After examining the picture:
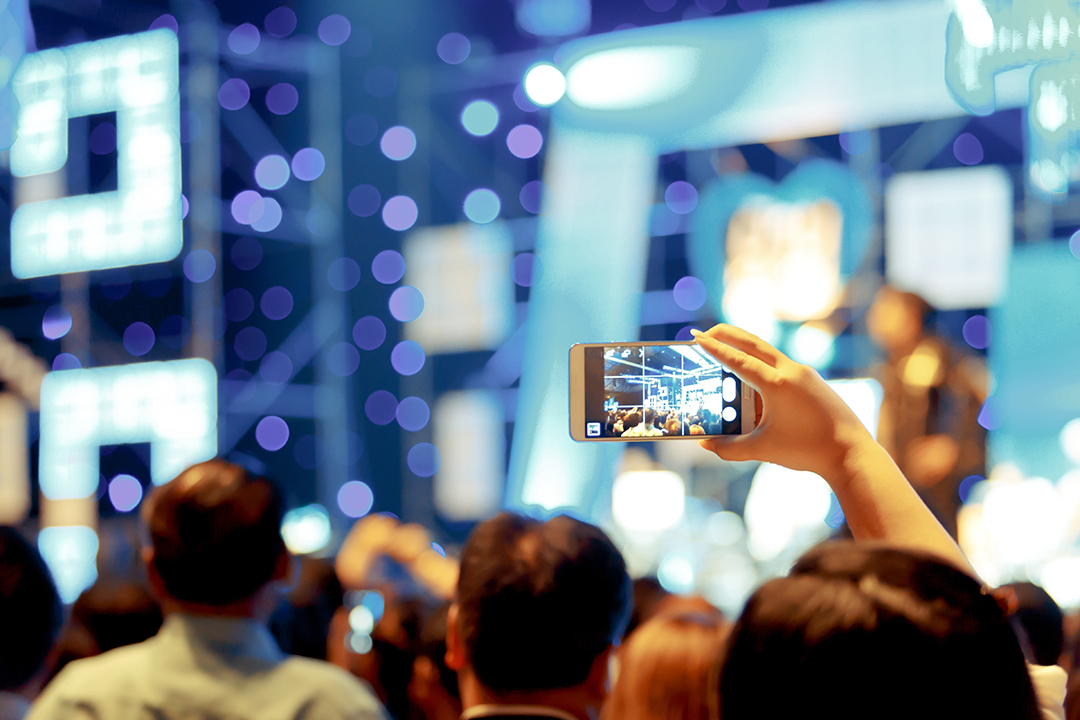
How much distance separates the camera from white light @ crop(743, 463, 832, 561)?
196 inches

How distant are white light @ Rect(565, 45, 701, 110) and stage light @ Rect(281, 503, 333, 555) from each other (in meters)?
3.00

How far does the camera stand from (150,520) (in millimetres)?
1287

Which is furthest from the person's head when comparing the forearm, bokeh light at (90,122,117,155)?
bokeh light at (90,122,117,155)

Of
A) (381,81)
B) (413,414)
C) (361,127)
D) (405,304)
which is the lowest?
(413,414)

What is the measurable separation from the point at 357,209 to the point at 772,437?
6392mm

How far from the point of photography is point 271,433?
674 cm

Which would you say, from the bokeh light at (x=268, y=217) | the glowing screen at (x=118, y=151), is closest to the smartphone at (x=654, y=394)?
the glowing screen at (x=118, y=151)

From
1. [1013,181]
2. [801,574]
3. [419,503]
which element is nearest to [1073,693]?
[801,574]

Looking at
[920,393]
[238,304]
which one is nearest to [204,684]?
[920,393]

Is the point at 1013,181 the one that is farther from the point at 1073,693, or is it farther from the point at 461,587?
the point at 461,587

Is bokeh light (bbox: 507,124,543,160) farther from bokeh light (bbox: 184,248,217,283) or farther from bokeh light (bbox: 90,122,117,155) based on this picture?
bokeh light (bbox: 90,122,117,155)

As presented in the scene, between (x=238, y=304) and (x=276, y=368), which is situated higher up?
(x=238, y=304)

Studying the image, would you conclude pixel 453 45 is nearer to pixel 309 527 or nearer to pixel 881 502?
pixel 309 527

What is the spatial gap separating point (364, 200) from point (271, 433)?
168cm
